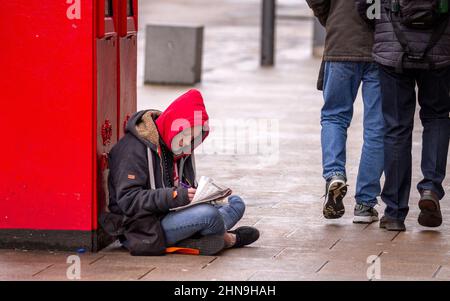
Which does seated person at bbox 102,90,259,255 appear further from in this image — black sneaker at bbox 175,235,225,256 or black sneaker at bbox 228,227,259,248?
black sneaker at bbox 228,227,259,248

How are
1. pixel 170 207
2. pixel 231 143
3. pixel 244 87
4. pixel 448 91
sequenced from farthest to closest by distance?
1. pixel 244 87
2. pixel 231 143
3. pixel 448 91
4. pixel 170 207

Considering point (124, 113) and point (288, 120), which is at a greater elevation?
point (124, 113)

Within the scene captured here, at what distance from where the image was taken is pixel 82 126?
611 centimetres

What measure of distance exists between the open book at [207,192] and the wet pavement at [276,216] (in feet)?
1.01

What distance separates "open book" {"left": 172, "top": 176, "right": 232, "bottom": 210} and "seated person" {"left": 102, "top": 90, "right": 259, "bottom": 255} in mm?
36

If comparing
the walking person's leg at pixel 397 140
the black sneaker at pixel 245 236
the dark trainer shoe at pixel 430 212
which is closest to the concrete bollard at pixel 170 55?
the walking person's leg at pixel 397 140

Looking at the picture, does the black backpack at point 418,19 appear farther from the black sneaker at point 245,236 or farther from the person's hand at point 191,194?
the person's hand at point 191,194

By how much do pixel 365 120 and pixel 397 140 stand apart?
42 cm

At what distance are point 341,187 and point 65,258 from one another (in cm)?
182

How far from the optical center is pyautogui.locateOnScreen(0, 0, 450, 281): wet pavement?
5.79 m

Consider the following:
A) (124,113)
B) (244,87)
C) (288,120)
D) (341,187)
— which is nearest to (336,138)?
(341,187)

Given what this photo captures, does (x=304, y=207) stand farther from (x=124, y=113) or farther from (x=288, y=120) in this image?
(x=288, y=120)

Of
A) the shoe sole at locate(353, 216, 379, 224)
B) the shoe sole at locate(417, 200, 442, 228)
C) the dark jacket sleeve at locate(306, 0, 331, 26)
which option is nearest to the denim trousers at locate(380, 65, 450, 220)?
the shoe sole at locate(417, 200, 442, 228)

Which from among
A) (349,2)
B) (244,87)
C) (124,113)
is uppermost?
(349,2)
